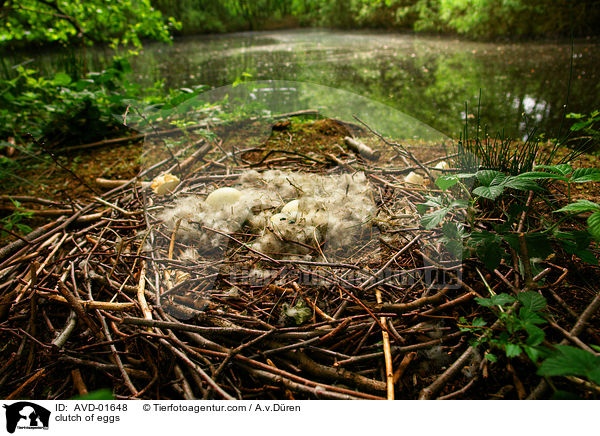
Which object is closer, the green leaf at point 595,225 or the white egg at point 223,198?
the green leaf at point 595,225

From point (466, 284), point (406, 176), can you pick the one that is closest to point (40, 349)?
point (466, 284)

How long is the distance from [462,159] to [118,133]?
9.95 feet

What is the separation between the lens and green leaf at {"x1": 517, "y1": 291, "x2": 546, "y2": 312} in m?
0.65

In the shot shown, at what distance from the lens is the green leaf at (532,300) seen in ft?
2.13

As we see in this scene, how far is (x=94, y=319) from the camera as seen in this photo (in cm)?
87

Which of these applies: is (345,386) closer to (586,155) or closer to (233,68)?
(586,155)

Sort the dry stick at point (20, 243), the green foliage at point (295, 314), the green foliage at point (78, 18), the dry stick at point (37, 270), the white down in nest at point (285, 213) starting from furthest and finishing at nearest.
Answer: the green foliage at point (78, 18)
the dry stick at point (20, 243)
the white down in nest at point (285, 213)
the dry stick at point (37, 270)
the green foliage at point (295, 314)

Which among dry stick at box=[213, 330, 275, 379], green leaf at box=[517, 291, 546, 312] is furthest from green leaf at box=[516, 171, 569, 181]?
dry stick at box=[213, 330, 275, 379]

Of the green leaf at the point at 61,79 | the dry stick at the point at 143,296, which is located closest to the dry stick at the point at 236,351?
the dry stick at the point at 143,296

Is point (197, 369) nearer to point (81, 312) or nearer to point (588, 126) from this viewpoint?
point (81, 312)

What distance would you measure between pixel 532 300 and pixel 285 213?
2.54 feet

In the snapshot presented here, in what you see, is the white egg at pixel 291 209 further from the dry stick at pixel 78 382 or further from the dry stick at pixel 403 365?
the dry stick at pixel 78 382

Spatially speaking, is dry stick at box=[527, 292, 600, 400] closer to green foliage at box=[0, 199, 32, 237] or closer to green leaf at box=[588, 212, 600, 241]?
green leaf at box=[588, 212, 600, 241]
